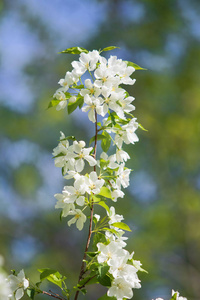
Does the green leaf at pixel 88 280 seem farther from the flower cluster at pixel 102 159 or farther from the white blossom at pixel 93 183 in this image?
the white blossom at pixel 93 183

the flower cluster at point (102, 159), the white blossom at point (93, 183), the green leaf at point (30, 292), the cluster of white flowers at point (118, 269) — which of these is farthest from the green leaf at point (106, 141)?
the green leaf at point (30, 292)

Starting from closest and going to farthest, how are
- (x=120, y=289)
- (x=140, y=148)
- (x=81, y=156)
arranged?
(x=120, y=289) < (x=81, y=156) < (x=140, y=148)

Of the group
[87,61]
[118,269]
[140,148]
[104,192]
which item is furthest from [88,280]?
[140,148]

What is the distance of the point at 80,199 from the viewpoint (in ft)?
2.95

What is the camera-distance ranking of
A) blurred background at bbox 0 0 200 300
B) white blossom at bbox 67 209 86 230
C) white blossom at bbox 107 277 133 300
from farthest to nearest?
blurred background at bbox 0 0 200 300, white blossom at bbox 67 209 86 230, white blossom at bbox 107 277 133 300

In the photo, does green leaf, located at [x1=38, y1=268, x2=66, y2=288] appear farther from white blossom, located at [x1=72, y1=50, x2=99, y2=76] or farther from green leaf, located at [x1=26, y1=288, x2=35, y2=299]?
white blossom, located at [x1=72, y1=50, x2=99, y2=76]

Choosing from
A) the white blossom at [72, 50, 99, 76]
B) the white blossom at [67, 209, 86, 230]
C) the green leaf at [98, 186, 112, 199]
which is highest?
the white blossom at [72, 50, 99, 76]

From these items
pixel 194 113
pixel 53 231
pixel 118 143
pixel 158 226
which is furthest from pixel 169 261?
pixel 118 143

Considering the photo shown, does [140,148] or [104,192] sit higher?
[140,148]

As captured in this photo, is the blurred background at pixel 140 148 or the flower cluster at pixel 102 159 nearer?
the flower cluster at pixel 102 159

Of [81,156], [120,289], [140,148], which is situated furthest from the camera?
[140,148]

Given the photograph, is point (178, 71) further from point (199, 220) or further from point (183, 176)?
point (199, 220)

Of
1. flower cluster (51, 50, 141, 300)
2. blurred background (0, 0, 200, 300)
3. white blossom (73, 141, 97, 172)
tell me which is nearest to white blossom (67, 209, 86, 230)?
flower cluster (51, 50, 141, 300)

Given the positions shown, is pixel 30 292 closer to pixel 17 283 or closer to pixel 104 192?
pixel 17 283
